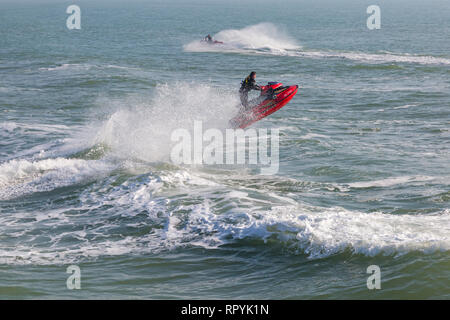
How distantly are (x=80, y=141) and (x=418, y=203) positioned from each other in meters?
10.8

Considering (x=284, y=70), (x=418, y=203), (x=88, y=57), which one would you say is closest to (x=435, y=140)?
(x=418, y=203)

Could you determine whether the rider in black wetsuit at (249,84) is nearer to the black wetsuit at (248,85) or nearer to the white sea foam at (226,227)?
the black wetsuit at (248,85)

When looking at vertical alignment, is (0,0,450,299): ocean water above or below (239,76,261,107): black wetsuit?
below

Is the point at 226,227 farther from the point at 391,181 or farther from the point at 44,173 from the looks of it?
the point at 44,173

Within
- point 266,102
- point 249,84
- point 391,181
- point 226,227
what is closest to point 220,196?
point 226,227

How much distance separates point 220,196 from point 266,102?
622cm

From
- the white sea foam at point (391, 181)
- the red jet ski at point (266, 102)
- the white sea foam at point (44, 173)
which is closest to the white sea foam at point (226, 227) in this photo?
the white sea foam at point (44, 173)

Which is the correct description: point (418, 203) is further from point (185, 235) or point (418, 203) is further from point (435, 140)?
point (435, 140)

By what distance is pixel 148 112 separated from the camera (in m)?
21.2

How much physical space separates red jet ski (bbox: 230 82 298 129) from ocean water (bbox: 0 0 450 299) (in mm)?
817

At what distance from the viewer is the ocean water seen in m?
8.43

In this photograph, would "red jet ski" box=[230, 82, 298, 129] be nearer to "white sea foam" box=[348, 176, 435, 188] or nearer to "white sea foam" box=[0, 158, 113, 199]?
"white sea foam" box=[348, 176, 435, 188]

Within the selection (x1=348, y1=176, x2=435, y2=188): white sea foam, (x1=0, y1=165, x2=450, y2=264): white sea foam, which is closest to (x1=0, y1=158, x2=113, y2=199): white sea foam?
(x1=0, y1=165, x2=450, y2=264): white sea foam

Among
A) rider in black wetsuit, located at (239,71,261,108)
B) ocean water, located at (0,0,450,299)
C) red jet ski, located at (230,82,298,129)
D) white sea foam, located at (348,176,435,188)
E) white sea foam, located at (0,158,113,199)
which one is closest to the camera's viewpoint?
ocean water, located at (0,0,450,299)
